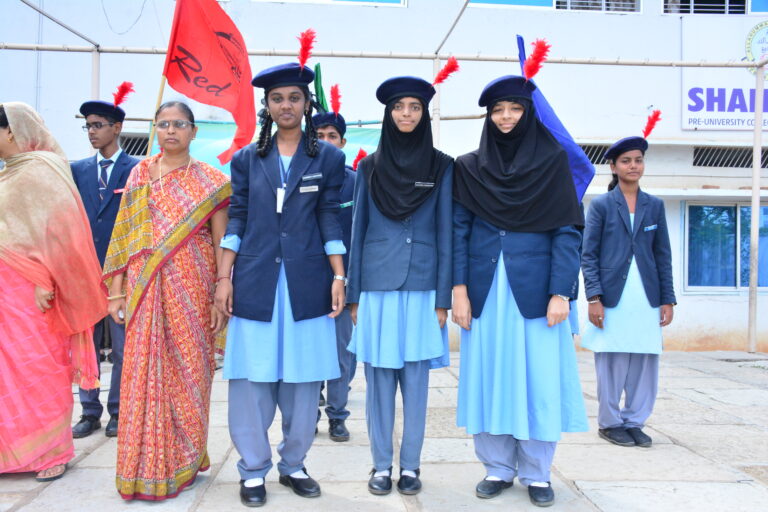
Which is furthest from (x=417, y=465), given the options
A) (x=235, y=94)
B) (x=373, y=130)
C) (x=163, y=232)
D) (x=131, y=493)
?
(x=373, y=130)

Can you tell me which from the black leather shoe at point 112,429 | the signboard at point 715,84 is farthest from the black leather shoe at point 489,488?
the signboard at point 715,84

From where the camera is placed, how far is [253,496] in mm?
2957

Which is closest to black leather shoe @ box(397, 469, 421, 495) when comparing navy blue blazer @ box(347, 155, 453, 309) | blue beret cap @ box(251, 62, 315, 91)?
navy blue blazer @ box(347, 155, 453, 309)

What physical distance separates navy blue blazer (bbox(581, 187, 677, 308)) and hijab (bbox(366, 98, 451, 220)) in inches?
62.9

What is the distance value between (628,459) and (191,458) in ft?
8.15

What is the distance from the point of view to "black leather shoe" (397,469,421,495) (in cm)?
309

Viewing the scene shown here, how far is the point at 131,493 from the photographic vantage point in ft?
9.64

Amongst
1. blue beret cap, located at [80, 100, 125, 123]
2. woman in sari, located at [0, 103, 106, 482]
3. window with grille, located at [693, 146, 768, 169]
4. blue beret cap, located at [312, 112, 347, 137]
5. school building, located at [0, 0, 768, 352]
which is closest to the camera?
woman in sari, located at [0, 103, 106, 482]

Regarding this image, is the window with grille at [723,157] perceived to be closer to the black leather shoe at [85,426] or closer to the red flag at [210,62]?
the red flag at [210,62]

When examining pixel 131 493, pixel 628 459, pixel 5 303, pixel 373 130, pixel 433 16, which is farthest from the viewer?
pixel 433 16

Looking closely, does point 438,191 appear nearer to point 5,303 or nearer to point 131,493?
point 131,493

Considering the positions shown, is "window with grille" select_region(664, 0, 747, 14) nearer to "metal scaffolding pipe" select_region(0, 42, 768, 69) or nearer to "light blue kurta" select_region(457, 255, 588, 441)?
"metal scaffolding pipe" select_region(0, 42, 768, 69)

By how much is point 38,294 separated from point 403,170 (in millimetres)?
2080

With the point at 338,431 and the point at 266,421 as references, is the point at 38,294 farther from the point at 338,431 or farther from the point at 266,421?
the point at 338,431
